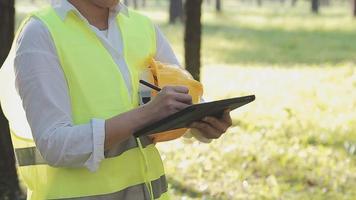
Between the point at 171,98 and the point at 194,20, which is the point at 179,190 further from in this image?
the point at 171,98

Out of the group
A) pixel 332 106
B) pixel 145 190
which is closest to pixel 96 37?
pixel 145 190

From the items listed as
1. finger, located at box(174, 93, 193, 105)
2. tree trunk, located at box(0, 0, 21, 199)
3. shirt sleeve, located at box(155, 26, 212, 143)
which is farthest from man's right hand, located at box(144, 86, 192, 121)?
tree trunk, located at box(0, 0, 21, 199)

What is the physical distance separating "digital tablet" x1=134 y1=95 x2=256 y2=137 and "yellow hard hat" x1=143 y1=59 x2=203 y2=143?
115 millimetres

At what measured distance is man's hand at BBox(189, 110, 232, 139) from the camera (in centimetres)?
193

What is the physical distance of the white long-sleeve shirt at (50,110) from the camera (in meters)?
1.75

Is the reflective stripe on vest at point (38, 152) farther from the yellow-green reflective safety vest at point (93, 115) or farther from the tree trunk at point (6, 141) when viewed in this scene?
the tree trunk at point (6, 141)

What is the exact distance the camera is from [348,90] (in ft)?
34.9

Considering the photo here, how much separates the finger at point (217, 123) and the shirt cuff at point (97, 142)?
0.29 m

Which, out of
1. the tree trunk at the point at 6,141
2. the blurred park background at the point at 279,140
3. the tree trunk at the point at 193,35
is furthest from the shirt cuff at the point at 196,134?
the tree trunk at the point at 193,35

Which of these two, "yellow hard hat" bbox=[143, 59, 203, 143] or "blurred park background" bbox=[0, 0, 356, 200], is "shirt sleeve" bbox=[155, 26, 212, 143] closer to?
"yellow hard hat" bbox=[143, 59, 203, 143]

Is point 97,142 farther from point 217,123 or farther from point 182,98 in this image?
point 217,123

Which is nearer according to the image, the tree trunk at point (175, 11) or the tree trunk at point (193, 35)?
the tree trunk at point (193, 35)

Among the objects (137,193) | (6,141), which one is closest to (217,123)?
(137,193)

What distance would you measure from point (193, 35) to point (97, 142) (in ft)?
21.9
